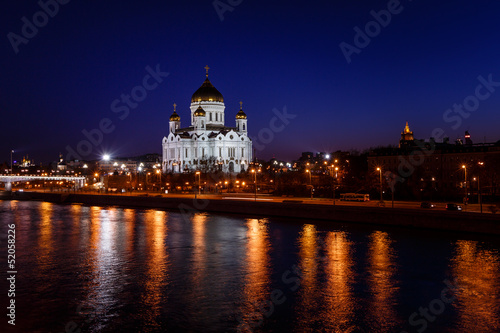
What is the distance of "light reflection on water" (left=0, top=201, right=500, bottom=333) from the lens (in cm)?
1495

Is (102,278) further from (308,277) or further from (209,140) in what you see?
(209,140)

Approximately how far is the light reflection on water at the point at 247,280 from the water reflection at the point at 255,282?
4 centimetres

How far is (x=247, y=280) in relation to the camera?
19.7 meters

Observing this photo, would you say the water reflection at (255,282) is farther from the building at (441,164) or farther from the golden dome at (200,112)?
the golden dome at (200,112)

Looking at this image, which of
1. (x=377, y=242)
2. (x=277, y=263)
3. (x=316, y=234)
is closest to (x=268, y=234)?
(x=316, y=234)

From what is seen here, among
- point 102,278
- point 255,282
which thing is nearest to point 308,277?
point 255,282

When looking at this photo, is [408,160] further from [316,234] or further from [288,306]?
[288,306]

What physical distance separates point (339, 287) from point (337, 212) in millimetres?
18830

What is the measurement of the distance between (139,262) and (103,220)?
2127cm

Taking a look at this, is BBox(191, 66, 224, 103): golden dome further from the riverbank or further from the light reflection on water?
the light reflection on water

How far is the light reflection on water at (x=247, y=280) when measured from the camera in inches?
588

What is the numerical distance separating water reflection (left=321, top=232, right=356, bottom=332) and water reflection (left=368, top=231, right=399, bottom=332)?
664 millimetres

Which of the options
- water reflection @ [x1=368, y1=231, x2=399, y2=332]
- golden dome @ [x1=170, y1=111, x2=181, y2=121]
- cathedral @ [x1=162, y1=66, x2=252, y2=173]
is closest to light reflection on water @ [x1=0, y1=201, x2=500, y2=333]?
water reflection @ [x1=368, y1=231, x2=399, y2=332]

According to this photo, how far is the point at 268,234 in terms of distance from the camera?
3225 cm
